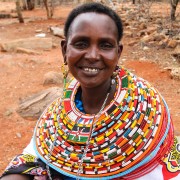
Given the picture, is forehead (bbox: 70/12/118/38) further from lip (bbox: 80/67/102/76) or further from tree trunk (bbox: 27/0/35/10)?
tree trunk (bbox: 27/0/35/10)

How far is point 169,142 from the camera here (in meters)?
1.60

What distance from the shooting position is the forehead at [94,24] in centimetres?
155

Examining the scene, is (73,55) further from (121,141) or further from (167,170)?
(167,170)

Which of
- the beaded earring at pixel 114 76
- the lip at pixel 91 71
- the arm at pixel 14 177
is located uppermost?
the lip at pixel 91 71

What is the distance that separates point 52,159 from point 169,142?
1.98 ft

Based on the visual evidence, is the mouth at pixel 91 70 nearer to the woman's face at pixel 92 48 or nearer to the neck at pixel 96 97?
the woman's face at pixel 92 48

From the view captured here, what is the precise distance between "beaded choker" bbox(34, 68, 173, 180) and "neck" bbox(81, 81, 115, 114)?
7 cm

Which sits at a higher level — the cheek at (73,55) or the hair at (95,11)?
the hair at (95,11)

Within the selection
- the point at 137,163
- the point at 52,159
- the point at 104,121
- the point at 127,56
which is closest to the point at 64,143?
the point at 52,159

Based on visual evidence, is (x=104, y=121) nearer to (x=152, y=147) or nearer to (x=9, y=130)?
(x=152, y=147)

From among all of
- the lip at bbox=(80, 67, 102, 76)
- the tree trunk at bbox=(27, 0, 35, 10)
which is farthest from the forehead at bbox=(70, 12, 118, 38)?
the tree trunk at bbox=(27, 0, 35, 10)

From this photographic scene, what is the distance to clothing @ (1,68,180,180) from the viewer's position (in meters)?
1.55

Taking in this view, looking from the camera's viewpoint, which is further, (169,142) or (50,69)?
(50,69)

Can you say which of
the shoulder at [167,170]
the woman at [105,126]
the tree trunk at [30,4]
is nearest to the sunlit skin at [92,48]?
the woman at [105,126]
